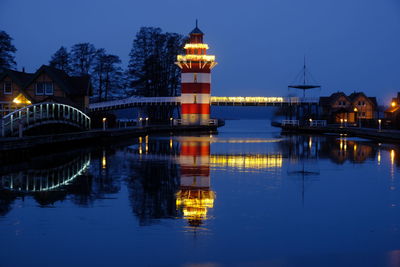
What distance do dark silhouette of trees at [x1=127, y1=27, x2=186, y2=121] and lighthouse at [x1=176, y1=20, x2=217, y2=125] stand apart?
1177 centimetres

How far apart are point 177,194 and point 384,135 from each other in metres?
37.4

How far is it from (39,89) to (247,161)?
34.3m

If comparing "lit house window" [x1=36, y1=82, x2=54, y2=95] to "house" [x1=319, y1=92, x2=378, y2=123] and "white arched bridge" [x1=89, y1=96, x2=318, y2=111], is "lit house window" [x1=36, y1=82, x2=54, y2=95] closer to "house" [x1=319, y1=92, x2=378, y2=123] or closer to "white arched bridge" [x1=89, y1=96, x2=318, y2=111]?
"white arched bridge" [x1=89, y1=96, x2=318, y2=111]

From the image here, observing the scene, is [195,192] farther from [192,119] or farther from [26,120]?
Answer: [192,119]

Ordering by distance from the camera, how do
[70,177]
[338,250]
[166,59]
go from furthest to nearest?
[166,59] → [70,177] → [338,250]

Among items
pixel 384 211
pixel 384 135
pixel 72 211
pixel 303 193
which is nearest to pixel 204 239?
pixel 72 211

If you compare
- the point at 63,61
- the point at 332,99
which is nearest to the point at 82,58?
the point at 63,61

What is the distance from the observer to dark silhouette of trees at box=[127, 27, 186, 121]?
8638cm

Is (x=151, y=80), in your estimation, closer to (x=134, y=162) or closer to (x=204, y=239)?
(x=134, y=162)

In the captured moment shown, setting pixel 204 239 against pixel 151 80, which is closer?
pixel 204 239

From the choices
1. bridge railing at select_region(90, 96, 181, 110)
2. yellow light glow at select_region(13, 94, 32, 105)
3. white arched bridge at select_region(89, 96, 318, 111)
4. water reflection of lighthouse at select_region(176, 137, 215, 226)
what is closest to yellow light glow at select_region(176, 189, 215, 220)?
water reflection of lighthouse at select_region(176, 137, 215, 226)

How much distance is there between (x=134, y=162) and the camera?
87.2ft

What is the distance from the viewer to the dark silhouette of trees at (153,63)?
283 feet

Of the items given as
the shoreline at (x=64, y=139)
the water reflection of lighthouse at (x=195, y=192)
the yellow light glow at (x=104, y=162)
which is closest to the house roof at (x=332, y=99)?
the shoreline at (x=64, y=139)
